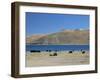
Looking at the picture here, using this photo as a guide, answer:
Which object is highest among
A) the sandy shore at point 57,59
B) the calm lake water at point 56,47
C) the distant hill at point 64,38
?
the distant hill at point 64,38

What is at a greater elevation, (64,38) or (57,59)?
(64,38)

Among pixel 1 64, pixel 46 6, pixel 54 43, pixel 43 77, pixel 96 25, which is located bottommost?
pixel 43 77

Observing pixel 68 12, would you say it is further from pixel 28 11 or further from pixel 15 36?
pixel 15 36

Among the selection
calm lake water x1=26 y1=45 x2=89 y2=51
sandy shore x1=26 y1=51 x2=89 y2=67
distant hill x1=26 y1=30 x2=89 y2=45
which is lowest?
sandy shore x1=26 y1=51 x2=89 y2=67

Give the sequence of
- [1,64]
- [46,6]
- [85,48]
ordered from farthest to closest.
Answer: [85,48] < [46,6] < [1,64]

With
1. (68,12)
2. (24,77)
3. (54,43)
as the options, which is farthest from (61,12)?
(24,77)
